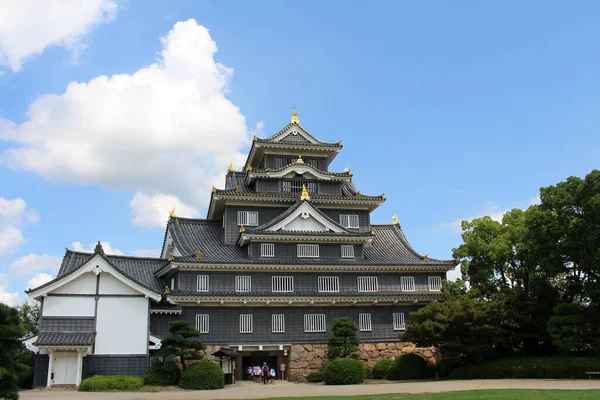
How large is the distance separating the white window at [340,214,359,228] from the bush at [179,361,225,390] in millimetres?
16138

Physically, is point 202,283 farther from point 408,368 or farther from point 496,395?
point 496,395

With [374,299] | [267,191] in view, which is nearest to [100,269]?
[267,191]

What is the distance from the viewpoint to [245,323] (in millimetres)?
37250

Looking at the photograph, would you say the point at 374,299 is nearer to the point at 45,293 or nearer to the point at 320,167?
the point at 320,167

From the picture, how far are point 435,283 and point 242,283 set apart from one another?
1362cm

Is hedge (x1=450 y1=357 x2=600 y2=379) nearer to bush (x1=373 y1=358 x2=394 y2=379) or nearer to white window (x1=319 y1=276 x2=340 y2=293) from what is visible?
bush (x1=373 y1=358 x2=394 y2=379)

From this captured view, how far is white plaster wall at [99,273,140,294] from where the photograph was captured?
33.5 metres

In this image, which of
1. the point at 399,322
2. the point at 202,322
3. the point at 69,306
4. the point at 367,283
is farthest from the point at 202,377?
the point at 399,322


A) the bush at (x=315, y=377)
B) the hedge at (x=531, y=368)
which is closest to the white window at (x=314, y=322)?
the bush at (x=315, y=377)


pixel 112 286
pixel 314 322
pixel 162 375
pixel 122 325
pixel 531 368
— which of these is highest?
pixel 112 286

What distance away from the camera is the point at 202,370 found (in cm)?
3062

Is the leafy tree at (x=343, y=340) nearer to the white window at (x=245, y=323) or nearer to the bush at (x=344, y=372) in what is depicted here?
the bush at (x=344, y=372)

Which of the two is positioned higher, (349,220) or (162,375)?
(349,220)

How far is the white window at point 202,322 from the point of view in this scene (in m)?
36.4
